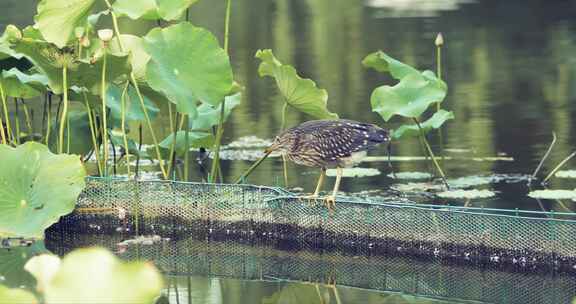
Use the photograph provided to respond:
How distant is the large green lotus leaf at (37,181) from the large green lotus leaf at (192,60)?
641 mm

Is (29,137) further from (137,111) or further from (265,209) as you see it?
(265,209)

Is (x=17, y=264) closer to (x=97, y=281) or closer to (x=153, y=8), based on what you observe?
(x=153, y=8)

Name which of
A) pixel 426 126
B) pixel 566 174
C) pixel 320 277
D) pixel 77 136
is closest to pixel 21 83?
pixel 77 136

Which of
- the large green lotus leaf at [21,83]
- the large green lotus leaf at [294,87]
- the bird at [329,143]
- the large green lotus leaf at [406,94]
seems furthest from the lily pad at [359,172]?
the large green lotus leaf at [21,83]

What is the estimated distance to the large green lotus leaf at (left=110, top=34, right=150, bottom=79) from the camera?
19.9ft

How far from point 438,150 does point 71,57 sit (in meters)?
3.01

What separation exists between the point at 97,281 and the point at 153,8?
13.8ft

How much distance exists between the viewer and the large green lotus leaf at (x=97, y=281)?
1.85m

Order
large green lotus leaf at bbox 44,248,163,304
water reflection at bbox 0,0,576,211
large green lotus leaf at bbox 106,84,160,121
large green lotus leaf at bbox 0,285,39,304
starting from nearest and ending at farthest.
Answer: large green lotus leaf at bbox 44,248,163,304, large green lotus leaf at bbox 0,285,39,304, large green lotus leaf at bbox 106,84,160,121, water reflection at bbox 0,0,576,211

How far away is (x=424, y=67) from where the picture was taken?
1166 cm

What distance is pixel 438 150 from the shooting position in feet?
26.4

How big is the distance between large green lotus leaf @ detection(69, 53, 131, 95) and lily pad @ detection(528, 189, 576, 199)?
221cm

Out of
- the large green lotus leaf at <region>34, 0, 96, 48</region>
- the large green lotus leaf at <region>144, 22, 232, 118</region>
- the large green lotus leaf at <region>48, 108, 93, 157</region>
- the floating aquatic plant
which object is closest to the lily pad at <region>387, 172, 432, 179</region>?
the floating aquatic plant

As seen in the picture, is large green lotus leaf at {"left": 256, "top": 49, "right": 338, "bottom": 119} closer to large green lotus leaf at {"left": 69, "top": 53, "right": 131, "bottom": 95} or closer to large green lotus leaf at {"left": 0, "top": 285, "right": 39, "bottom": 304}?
large green lotus leaf at {"left": 69, "top": 53, "right": 131, "bottom": 95}
